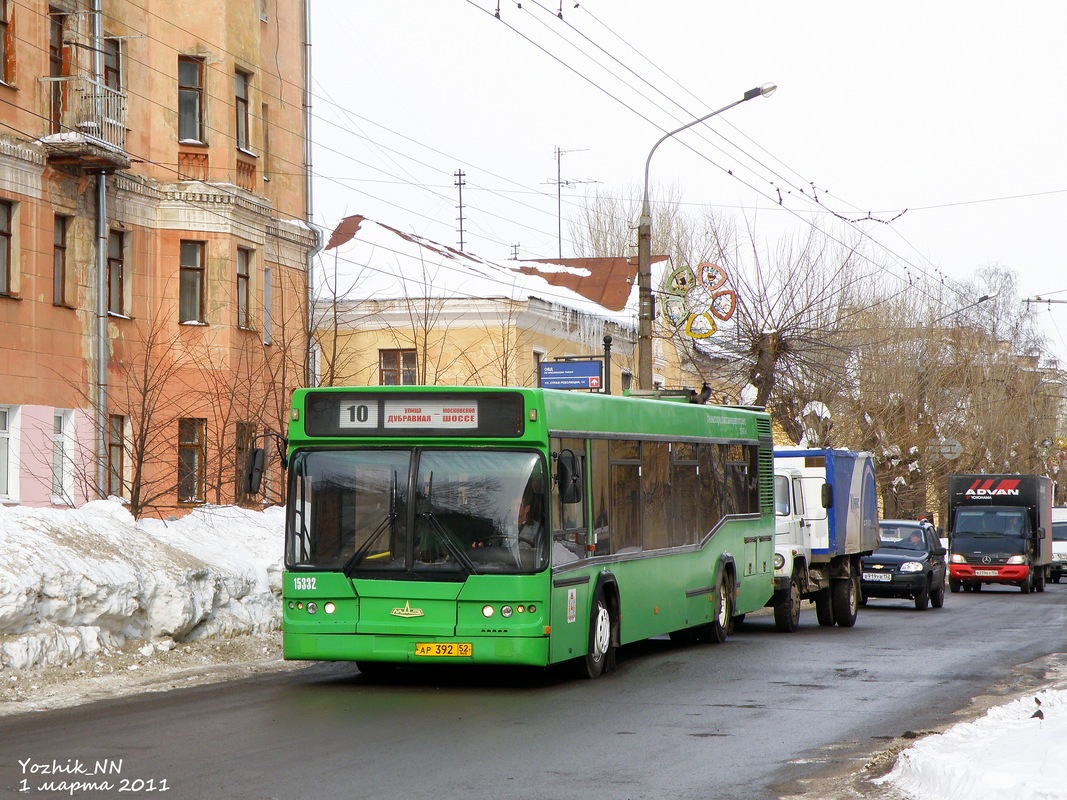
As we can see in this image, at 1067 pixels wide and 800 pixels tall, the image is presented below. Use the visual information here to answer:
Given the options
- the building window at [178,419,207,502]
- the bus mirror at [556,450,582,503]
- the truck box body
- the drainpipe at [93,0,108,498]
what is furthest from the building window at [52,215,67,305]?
the bus mirror at [556,450,582,503]

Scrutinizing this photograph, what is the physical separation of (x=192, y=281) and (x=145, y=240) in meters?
1.37

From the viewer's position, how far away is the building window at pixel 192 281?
3062 cm

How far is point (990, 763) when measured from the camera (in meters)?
7.91

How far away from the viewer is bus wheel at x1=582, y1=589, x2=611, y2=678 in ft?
46.2

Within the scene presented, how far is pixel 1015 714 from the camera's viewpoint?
11.3 meters

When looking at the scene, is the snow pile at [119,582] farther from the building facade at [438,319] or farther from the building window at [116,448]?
the building facade at [438,319]

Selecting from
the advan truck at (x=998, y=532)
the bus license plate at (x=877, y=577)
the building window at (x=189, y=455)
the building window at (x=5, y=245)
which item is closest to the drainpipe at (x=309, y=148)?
the building window at (x=189, y=455)

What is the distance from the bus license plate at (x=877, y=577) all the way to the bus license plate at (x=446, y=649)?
18.0 metres

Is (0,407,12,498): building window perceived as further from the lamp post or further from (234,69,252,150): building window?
the lamp post

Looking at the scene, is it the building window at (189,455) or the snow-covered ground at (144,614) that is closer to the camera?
the snow-covered ground at (144,614)

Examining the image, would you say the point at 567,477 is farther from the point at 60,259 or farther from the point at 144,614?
the point at 60,259

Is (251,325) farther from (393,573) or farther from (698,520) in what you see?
(393,573)

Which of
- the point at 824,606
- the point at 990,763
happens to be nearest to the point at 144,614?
the point at 990,763

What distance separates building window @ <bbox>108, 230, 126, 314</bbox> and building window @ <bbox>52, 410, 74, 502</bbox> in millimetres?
2439
